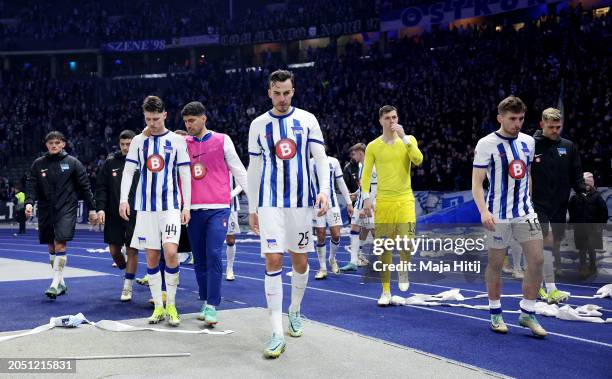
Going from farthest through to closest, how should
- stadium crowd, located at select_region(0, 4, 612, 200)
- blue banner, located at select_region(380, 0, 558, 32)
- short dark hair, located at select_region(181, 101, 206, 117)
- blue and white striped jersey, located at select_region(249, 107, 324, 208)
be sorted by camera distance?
blue banner, located at select_region(380, 0, 558, 32)
stadium crowd, located at select_region(0, 4, 612, 200)
short dark hair, located at select_region(181, 101, 206, 117)
blue and white striped jersey, located at select_region(249, 107, 324, 208)

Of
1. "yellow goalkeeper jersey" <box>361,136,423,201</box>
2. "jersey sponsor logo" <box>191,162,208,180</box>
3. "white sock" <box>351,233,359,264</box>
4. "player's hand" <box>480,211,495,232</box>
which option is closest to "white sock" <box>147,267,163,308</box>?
"jersey sponsor logo" <box>191,162,208,180</box>

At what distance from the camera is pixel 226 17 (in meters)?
41.5

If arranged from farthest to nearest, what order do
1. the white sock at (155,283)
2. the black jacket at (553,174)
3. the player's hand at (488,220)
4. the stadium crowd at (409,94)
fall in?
the stadium crowd at (409,94)
the black jacket at (553,174)
the white sock at (155,283)
the player's hand at (488,220)

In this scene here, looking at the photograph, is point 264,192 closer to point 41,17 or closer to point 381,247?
point 381,247

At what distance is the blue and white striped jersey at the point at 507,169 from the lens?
19.5 ft

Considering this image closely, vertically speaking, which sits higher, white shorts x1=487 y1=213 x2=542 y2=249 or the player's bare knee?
white shorts x1=487 y1=213 x2=542 y2=249

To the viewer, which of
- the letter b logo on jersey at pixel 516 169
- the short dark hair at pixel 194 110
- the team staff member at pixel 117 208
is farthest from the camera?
the team staff member at pixel 117 208

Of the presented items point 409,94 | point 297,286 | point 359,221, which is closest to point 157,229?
point 297,286

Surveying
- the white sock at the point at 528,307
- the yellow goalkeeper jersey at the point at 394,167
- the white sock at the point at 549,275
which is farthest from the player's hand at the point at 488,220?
the white sock at the point at 549,275

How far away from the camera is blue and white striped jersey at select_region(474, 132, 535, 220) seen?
594 centimetres

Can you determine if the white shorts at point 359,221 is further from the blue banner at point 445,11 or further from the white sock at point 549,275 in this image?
the blue banner at point 445,11

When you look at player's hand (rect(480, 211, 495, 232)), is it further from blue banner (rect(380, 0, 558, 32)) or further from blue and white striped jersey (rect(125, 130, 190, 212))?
blue banner (rect(380, 0, 558, 32))

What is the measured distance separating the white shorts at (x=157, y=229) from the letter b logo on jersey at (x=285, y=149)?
1493 millimetres

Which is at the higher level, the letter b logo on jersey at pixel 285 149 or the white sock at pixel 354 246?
the letter b logo on jersey at pixel 285 149
